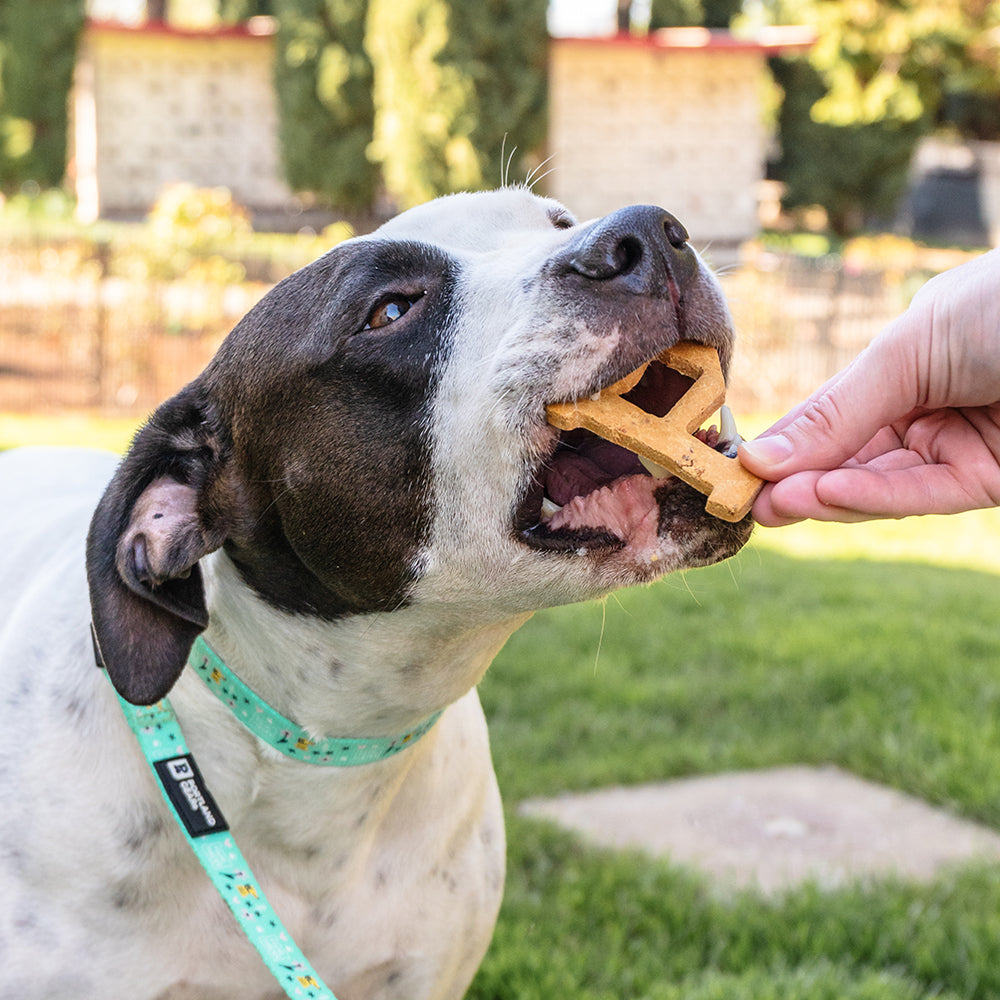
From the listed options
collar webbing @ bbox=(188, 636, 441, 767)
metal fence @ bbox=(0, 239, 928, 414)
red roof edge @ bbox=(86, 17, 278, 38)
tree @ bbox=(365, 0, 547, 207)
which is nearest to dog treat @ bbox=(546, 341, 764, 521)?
collar webbing @ bbox=(188, 636, 441, 767)

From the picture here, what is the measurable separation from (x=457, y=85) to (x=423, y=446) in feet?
53.7

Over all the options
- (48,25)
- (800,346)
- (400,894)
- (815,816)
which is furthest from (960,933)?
(48,25)

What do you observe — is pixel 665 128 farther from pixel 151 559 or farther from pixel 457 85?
pixel 151 559

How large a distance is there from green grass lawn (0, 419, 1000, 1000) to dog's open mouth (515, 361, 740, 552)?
3.15 feet

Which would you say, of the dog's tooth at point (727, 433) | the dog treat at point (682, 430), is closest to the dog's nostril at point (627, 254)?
the dog treat at point (682, 430)

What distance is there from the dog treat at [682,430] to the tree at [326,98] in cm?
1893

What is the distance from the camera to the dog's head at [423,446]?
197 cm

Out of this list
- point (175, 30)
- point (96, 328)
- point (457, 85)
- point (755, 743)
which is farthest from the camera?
point (175, 30)

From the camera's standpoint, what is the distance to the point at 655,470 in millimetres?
2096

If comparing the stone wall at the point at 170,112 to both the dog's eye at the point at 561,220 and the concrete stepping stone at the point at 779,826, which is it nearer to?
the concrete stepping stone at the point at 779,826

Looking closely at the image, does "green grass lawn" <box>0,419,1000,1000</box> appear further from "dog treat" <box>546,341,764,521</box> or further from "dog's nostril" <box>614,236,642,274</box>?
"dog's nostril" <box>614,236,642,274</box>

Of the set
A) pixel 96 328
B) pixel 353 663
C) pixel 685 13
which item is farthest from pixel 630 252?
pixel 685 13

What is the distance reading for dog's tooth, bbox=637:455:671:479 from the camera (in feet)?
6.78

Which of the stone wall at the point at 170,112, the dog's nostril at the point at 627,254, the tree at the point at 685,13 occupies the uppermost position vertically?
the tree at the point at 685,13
